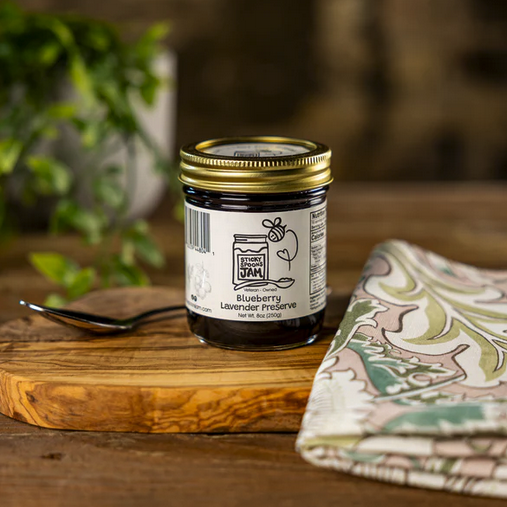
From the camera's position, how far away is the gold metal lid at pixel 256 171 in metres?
0.56

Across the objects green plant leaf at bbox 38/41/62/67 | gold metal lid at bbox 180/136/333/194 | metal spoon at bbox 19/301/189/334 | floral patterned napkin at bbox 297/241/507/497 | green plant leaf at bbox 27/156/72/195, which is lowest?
metal spoon at bbox 19/301/189/334

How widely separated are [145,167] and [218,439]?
69cm

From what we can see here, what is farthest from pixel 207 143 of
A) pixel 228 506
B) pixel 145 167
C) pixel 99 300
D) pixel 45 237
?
pixel 45 237

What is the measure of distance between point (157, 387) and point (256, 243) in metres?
0.14

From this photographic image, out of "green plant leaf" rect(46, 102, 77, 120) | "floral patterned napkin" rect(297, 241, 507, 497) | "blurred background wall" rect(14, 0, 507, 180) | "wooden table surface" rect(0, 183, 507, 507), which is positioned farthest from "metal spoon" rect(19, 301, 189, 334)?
"blurred background wall" rect(14, 0, 507, 180)

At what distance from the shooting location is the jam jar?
567 millimetres

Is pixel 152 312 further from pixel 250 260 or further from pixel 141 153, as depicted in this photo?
pixel 141 153

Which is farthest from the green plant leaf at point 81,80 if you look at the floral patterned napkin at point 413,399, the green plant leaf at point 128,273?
the floral patterned napkin at point 413,399

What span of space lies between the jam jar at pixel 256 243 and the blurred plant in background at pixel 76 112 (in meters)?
0.31

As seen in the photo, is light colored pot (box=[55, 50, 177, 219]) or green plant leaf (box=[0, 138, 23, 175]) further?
light colored pot (box=[55, 50, 177, 219])

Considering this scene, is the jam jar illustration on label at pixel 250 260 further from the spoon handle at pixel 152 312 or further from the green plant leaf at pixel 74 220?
the green plant leaf at pixel 74 220

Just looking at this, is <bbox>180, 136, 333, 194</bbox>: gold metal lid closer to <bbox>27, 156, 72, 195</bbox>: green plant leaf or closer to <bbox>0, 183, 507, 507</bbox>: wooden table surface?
<bbox>0, 183, 507, 507</bbox>: wooden table surface

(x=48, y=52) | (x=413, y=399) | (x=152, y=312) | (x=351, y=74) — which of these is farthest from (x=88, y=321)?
(x=351, y=74)

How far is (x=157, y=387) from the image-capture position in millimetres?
543
